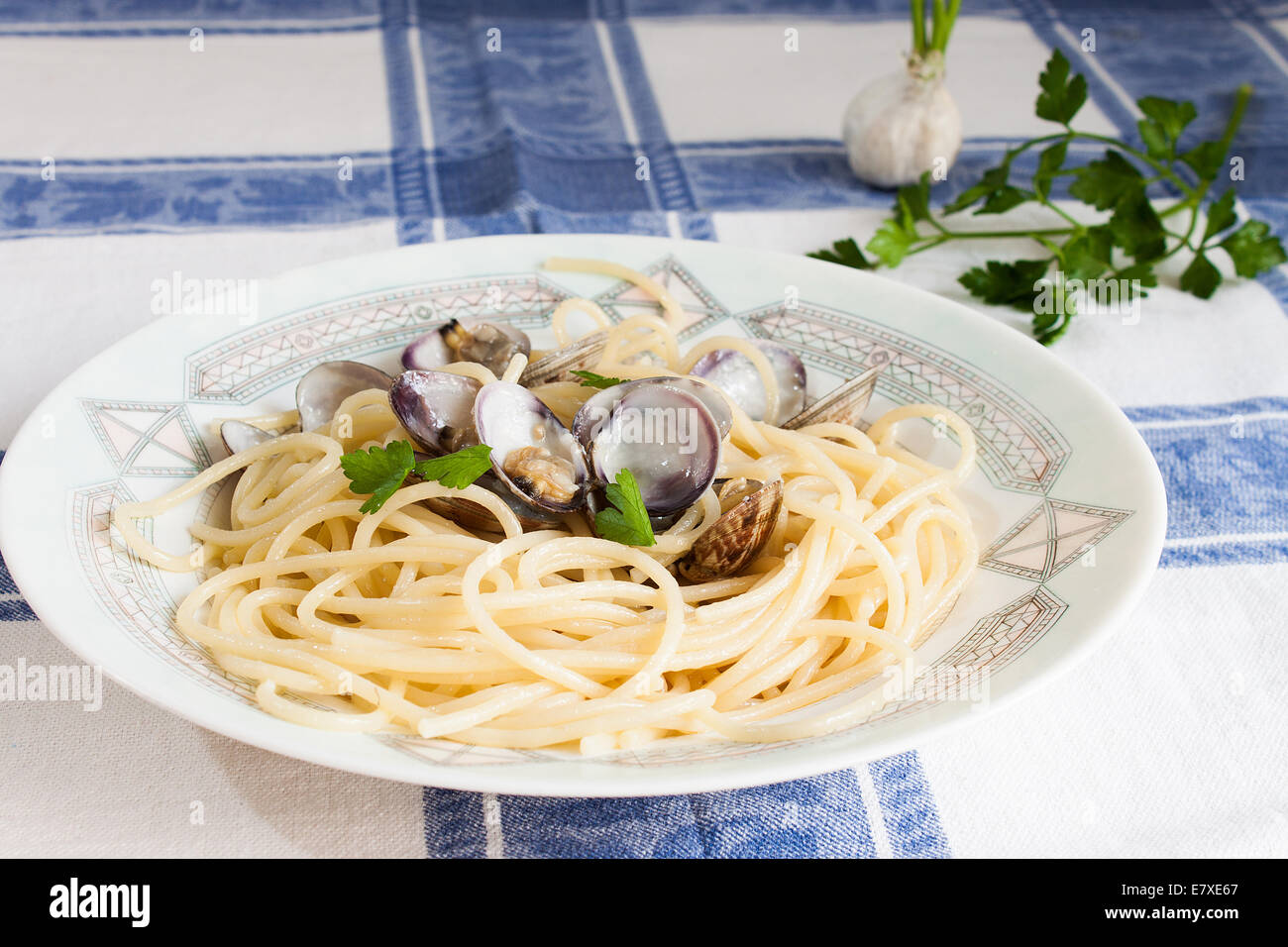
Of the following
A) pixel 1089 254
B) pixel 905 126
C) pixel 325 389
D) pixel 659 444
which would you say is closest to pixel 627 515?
pixel 659 444

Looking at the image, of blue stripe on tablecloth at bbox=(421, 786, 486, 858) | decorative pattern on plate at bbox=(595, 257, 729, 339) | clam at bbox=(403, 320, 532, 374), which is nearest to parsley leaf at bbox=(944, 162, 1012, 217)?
decorative pattern on plate at bbox=(595, 257, 729, 339)

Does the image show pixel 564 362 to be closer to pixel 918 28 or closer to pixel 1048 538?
pixel 1048 538

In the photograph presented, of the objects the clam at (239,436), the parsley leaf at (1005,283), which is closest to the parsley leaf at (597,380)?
the clam at (239,436)

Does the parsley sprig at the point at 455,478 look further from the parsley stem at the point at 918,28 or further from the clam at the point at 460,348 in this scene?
the parsley stem at the point at 918,28

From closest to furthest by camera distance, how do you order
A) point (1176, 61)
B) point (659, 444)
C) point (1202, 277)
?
point (659, 444), point (1202, 277), point (1176, 61)

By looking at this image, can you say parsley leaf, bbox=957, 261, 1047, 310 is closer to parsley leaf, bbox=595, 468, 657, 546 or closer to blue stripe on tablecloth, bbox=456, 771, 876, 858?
parsley leaf, bbox=595, 468, 657, 546

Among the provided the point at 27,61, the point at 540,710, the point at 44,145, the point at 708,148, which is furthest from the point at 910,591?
the point at 27,61
